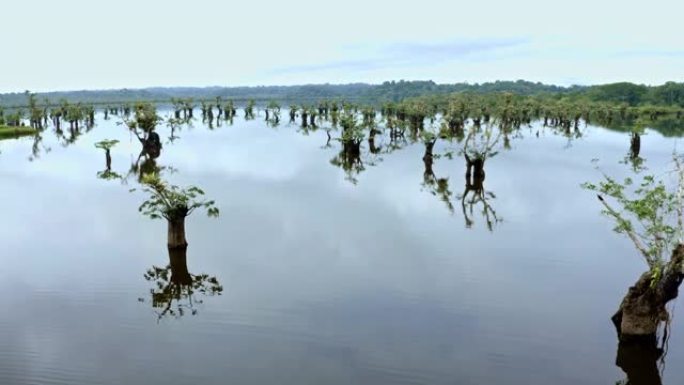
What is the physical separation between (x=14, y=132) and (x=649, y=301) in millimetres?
95240

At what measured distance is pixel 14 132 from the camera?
9181cm

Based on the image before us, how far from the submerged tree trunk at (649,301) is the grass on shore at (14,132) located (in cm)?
9071

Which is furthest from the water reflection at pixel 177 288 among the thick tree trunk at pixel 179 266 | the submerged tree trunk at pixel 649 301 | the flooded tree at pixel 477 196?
the flooded tree at pixel 477 196

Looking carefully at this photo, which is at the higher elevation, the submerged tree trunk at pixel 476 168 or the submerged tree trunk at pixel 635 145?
the submerged tree trunk at pixel 635 145

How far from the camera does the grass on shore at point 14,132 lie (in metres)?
89.2

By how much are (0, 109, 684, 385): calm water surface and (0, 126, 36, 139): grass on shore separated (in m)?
A: 47.3

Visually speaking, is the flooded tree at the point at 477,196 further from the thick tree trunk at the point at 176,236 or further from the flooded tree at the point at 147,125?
the flooded tree at the point at 147,125

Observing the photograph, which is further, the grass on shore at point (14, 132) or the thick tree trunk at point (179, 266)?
the grass on shore at point (14, 132)

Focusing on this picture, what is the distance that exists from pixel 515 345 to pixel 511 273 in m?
7.32

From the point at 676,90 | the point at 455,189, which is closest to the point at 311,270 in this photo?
the point at 455,189

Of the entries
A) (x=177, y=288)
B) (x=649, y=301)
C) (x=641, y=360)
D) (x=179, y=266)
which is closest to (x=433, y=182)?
(x=179, y=266)

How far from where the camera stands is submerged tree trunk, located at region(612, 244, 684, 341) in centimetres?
1791

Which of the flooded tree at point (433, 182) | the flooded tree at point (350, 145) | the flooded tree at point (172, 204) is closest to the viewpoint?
the flooded tree at point (172, 204)

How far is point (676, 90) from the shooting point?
15412 centimetres
